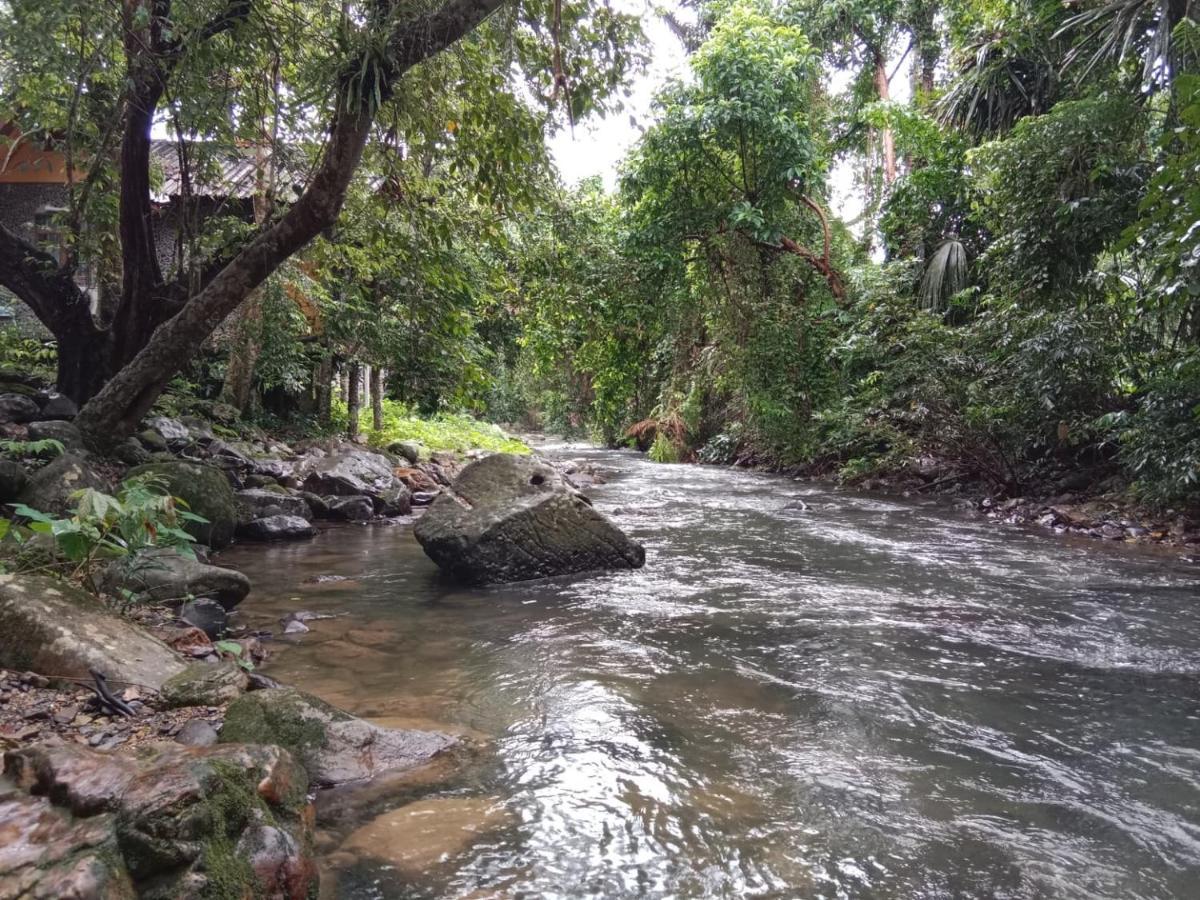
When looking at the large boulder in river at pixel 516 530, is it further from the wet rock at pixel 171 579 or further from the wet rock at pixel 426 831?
the wet rock at pixel 426 831

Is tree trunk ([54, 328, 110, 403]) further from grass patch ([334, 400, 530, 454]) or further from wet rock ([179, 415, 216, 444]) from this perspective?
grass patch ([334, 400, 530, 454])

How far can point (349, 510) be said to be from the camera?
968 cm

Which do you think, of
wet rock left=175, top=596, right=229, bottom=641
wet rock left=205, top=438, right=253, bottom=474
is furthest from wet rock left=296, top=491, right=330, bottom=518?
wet rock left=175, top=596, right=229, bottom=641

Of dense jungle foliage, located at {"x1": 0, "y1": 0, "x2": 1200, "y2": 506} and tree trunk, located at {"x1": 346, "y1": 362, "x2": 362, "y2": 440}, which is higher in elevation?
dense jungle foliage, located at {"x1": 0, "y1": 0, "x2": 1200, "y2": 506}

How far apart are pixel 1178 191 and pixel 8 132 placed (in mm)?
19799

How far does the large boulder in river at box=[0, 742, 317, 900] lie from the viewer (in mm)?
1749

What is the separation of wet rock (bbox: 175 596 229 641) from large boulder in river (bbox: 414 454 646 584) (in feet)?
6.43

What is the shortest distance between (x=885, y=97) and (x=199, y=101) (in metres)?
16.0

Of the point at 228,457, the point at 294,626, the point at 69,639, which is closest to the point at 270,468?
the point at 228,457

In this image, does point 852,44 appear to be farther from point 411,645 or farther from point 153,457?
point 411,645

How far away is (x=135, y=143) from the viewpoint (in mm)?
7836

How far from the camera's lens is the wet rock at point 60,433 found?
7.00 meters

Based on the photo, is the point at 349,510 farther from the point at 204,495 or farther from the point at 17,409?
the point at 17,409

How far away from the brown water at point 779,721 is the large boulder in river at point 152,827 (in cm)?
31
